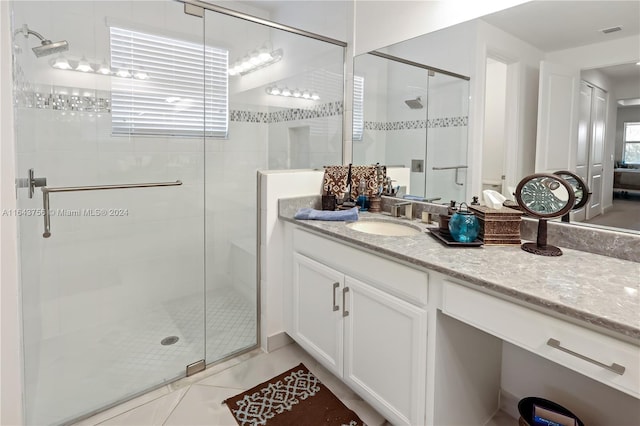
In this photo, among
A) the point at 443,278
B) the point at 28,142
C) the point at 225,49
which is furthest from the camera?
the point at 225,49

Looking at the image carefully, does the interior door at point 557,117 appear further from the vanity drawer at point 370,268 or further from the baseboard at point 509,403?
the baseboard at point 509,403

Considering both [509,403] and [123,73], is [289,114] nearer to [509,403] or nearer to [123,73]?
[123,73]

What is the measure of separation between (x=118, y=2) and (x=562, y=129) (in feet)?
9.09

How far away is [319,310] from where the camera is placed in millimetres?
1862

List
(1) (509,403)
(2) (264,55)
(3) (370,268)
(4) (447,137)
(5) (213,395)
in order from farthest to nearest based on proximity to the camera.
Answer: (2) (264,55) → (4) (447,137) → (5) (213,395) → (1) (509,403) → (3) (370,268)

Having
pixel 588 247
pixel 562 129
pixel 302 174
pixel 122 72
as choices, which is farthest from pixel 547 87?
pixel 122 72

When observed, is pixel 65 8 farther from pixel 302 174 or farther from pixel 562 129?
pixel 562 129

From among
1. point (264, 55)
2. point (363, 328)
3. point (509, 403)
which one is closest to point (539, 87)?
point (363, 328)

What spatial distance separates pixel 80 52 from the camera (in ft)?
7.25

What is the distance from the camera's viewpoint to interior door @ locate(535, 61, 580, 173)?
1.44m

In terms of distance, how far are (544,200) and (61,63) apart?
2.71 metres

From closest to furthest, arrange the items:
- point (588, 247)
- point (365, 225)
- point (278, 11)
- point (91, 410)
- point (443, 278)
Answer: point (443, 278) → point (588, 247) → point (91, 410) → point (365, 225) → point (278, 11)

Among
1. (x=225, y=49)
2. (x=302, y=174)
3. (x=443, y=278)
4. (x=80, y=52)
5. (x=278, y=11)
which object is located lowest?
(x=443, y=278)

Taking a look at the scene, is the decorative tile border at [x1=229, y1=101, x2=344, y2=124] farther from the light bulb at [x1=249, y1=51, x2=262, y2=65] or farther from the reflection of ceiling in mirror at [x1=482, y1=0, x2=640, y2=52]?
the reflection of ceiling in mirror at [x1=482, y1=0, x2=640, y2=52]
